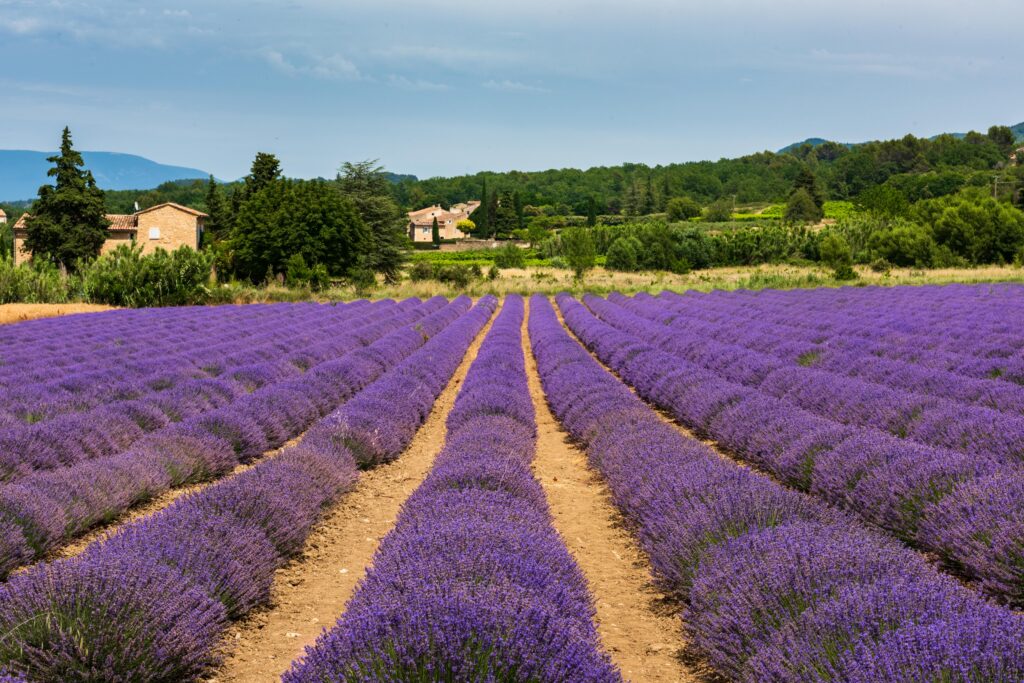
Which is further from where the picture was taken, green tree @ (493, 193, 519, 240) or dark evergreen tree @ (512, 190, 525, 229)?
dark evergreen tree @ (512, 190, 525, 229)

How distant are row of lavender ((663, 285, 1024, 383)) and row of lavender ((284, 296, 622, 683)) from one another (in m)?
7.44

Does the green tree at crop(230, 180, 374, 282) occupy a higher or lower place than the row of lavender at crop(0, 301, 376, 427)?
higher

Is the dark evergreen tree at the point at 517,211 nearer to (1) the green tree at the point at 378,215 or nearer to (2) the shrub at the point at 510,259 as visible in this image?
(2) the shrub at the point at 510,259

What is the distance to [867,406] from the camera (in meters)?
7.54

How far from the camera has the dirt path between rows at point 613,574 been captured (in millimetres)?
3635

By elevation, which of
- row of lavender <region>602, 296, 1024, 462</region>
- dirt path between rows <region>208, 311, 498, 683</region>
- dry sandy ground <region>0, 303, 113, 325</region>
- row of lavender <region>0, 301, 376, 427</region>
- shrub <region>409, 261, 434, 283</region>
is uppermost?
shrub <region>409, 261, 434, 283</region>

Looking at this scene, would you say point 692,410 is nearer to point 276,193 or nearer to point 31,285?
point 31,285

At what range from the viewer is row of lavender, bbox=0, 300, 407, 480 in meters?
6.35

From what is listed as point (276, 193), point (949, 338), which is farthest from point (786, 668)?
point (276, 193)

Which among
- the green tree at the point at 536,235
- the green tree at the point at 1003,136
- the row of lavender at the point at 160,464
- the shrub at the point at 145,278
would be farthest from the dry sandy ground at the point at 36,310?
the green tree at the point at 1003,136

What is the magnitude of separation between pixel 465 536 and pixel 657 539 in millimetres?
1475

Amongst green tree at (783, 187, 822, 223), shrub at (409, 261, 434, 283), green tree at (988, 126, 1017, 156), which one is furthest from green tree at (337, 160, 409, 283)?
green tree at (988, 126, 1017, 156)

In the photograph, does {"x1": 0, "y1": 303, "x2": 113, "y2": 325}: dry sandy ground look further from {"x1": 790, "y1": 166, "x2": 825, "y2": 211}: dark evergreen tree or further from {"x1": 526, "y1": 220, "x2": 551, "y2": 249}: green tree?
{"x1": 790, "y1": 166, "x2": 825, "y2": 211}: dark evergreen tree

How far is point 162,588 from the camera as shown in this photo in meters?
3.29
